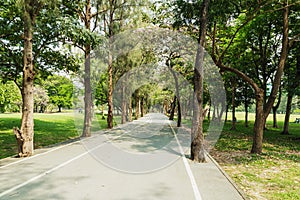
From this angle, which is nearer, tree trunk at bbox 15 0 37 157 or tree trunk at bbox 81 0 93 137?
tree trunk at bbox 15 0 37 157

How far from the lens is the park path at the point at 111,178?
511cm

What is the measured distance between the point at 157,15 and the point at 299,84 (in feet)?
37.8

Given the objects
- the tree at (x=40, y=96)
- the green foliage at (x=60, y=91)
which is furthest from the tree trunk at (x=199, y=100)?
the green foliage at (x=60, y=91)

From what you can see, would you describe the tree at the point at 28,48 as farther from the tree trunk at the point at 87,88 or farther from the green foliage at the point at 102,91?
the green foliage at the point at 102,91

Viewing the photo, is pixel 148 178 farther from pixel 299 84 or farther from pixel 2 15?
pixel 299 84

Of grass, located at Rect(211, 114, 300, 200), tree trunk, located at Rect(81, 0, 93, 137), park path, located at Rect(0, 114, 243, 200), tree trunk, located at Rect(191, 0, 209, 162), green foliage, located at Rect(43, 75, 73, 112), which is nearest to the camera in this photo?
park path, located at Rect(0, 114, 243, 200)

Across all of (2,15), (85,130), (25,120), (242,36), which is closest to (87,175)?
(25,120)

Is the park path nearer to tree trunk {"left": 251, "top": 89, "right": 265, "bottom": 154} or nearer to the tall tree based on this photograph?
the tall tree

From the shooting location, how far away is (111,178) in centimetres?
626

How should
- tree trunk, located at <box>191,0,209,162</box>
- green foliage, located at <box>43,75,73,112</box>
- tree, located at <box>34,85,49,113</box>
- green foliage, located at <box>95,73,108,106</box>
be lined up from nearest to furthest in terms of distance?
tree trunk, located at <box>191,0,209,162</box>
green foliage, located at <box>95,73,108,106</box>
tree, located at <box>34,85,49,113</box>
green foliage, located at <box>43,75,73,112</box>

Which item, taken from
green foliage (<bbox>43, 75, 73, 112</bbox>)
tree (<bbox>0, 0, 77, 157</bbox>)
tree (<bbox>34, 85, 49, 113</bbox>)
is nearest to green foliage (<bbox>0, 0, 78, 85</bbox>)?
tree (<bbox>0, 0, 77, 157</bbox>)

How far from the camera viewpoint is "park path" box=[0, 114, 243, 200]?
511cm

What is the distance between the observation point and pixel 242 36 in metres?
15.4

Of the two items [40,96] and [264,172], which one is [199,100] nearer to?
[264,172]
